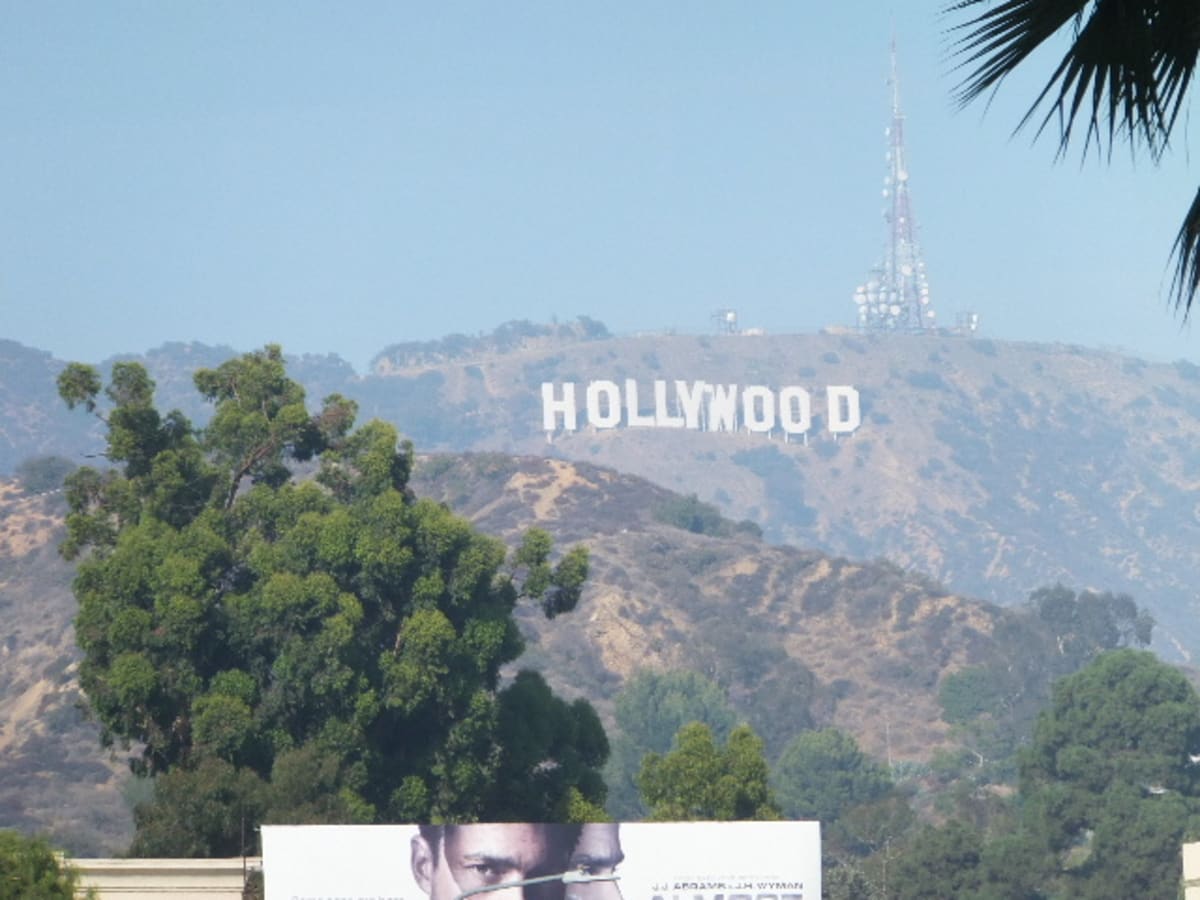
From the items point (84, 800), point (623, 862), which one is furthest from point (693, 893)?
point (84, 800)

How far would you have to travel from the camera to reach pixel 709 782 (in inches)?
2625

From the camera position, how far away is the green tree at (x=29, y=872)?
111ft

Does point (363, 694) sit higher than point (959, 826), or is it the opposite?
point (363, 694)

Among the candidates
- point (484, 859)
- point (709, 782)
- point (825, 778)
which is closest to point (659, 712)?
point (825, 778)

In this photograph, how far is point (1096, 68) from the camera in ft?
31.8

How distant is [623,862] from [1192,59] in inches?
1298

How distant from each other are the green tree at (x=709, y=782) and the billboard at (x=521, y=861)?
2417cm

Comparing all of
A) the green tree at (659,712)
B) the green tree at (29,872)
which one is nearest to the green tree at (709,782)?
the green tree at (29,872)

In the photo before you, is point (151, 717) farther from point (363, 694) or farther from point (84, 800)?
point (84, 800)

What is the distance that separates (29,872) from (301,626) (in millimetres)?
29341

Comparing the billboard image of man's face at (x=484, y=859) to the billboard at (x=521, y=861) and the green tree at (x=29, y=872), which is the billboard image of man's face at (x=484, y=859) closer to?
the billboard at (x=521, y=861)

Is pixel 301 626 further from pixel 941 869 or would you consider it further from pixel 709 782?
pixel 941 869

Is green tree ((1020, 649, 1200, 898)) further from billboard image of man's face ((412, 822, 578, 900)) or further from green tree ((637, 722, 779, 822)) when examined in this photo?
billboard image of man's face ((412, 822, 578, 900))

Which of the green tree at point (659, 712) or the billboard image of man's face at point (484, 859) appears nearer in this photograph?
the billboard image of man's face at point (484, 859)
